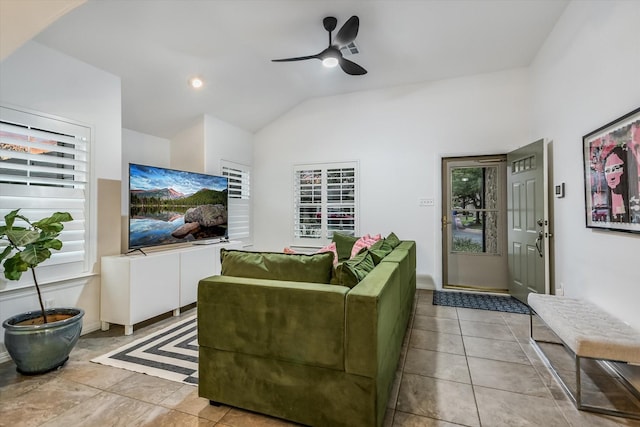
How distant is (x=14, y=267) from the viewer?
2.15 meters

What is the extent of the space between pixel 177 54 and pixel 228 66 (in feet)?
1.96

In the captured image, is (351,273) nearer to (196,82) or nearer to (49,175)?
(49,175)

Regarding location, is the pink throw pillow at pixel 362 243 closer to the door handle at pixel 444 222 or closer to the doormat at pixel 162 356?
the door handle at pixel 444 222

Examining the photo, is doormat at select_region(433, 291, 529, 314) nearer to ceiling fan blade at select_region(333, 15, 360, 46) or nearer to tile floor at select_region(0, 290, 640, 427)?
tile floor at select_region(0, 290, 640, 427)

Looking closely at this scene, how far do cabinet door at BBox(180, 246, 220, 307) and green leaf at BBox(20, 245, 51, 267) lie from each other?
1306 millimetres

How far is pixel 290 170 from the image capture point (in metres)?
5.23

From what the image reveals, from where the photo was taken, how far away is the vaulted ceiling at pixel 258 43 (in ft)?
8.85

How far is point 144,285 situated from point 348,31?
3.06 metres

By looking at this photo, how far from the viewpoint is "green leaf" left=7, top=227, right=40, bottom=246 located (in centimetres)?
211

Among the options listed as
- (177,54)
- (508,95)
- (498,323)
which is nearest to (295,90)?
(177,54)

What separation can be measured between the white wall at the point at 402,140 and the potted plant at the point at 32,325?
3.23 m

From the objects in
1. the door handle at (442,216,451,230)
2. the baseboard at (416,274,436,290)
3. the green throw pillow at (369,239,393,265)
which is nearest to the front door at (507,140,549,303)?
the door handle at (442,216,451,230)

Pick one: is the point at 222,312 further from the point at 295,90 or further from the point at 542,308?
the point at 295,90

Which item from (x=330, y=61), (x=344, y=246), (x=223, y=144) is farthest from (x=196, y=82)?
(x=344, y=246)
